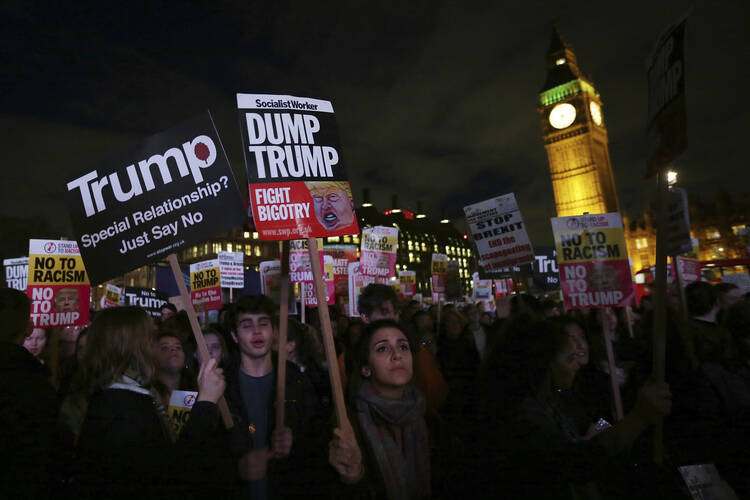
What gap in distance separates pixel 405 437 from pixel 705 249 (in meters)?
68.5

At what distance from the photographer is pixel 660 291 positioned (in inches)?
97.0

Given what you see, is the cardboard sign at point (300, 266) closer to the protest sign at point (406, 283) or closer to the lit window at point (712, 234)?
the protest sign at point (406, 283)

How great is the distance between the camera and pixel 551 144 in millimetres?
70812

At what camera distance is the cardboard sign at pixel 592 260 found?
238 inches

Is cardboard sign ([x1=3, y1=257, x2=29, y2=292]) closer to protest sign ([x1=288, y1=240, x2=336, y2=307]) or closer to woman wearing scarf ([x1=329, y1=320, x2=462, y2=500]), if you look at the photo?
protest sign ([x1=288, y1=240, x2=336, y2=307])

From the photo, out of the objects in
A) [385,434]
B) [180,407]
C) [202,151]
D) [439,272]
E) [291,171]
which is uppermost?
[202,151]

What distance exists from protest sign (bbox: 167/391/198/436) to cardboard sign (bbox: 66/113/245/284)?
944 millimetres

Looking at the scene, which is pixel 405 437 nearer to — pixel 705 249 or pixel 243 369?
pixel 243 369

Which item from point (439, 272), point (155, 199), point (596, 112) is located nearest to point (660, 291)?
point (155, 199)

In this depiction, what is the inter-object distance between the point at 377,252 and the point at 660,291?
9236mm

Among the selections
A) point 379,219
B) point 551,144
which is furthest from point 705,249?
point 379,219

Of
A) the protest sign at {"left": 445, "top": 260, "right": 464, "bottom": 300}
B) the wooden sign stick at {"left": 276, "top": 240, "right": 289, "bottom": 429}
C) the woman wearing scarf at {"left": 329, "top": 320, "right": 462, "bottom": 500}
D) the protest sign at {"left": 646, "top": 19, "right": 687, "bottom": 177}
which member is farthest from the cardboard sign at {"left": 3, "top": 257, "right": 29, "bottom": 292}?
the protest sign at {"left": 646, "top": 19, "right": 687, "bottom": 177}

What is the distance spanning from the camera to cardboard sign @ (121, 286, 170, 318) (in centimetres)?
1016

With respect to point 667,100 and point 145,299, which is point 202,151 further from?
point 145,299
